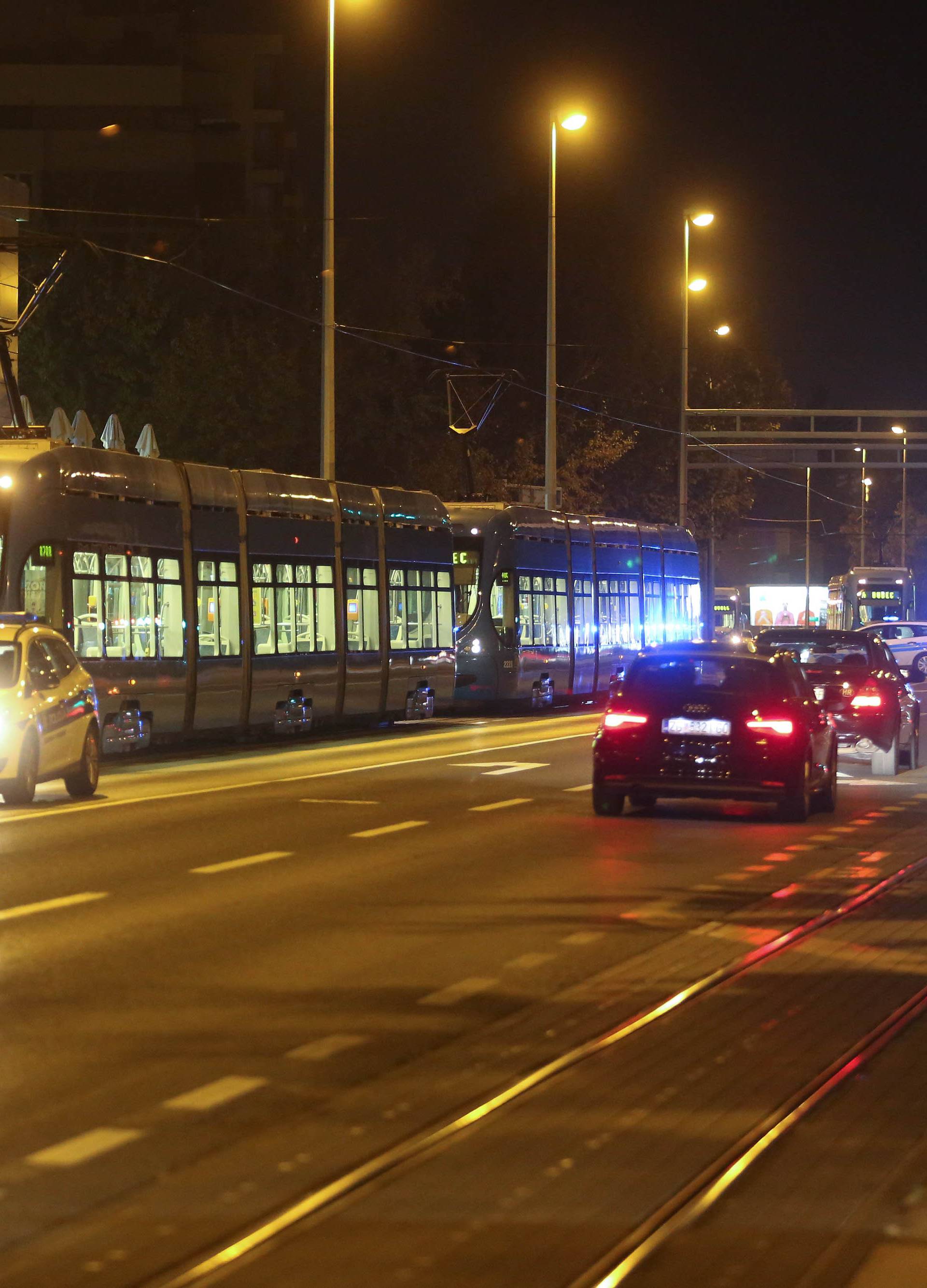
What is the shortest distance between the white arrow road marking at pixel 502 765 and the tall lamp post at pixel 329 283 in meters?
10.5

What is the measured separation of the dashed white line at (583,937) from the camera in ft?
34.2

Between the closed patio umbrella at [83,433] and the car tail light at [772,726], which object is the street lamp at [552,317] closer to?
the closed patio umbrella at [83,433]

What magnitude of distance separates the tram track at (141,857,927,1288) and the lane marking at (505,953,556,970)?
33.4 inches

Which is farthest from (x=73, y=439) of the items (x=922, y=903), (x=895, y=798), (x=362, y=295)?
(x=362, y=295)

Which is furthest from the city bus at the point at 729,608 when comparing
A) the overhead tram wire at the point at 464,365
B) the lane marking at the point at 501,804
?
the lane marking at the point at 501,804

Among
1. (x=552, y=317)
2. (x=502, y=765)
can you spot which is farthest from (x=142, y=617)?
(x=552, y=317)

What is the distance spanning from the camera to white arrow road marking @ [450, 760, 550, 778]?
74.9ft

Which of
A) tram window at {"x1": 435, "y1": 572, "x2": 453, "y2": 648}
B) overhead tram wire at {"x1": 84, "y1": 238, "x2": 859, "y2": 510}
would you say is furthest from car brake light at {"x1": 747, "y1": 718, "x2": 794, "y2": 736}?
overhead tram wire at {"x1": 84, "y1": 238, "x2": 859, "y2": 510}

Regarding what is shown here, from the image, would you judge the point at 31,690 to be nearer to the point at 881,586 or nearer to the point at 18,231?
the point at 18,231

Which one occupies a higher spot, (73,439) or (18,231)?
(18,231)

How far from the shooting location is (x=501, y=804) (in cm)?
1878

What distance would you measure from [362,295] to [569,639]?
21.9 metres

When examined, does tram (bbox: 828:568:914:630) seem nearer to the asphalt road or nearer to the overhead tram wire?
the overhead tram wire

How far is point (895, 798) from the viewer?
20.3 metres
